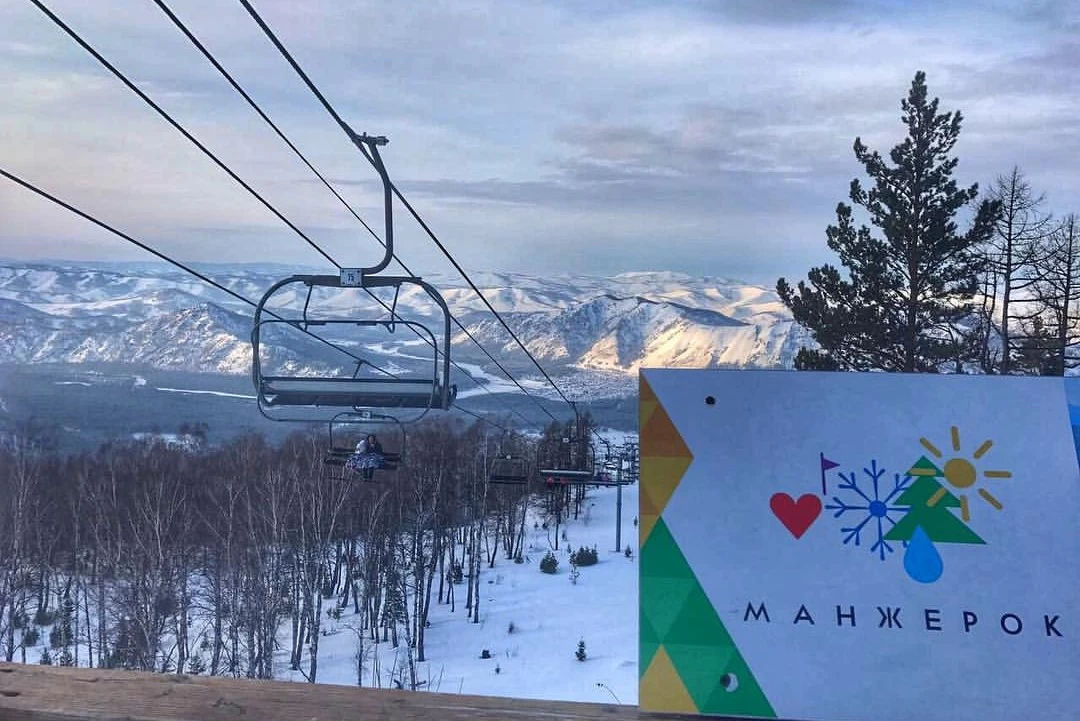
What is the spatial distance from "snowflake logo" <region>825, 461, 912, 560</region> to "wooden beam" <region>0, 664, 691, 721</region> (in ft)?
1.32

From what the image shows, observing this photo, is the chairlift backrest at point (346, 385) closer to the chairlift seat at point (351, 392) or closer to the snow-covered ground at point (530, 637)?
the chairlift seat at point (351, 392)

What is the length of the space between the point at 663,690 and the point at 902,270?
599 inches

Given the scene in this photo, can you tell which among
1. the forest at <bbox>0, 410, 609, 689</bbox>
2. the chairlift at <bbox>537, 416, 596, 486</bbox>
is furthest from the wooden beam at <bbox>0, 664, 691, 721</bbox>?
the forest at <bbox>0, 410, 609, 689</bbox>

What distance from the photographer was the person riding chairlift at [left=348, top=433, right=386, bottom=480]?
6.35 metres

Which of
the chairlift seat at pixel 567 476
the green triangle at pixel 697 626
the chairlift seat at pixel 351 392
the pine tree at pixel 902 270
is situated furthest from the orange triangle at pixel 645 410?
the pine tree at pixel 902 270

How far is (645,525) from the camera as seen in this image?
58.5 inches

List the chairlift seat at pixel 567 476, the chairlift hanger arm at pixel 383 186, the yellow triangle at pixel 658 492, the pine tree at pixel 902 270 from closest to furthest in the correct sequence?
1. the yellow triangle at pixel 658 492
2. the chairlift hanger arm at pixel 383 186
3. the chairlift seat at pixel 567 476
4. the pine tree at pixel 902 270

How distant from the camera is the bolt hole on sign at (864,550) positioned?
4.67 ft

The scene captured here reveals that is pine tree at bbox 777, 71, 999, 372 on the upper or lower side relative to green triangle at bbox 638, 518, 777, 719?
upper

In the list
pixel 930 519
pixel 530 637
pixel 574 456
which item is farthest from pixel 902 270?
pixel 930 519

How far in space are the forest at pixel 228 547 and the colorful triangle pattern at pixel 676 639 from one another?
33.9ft

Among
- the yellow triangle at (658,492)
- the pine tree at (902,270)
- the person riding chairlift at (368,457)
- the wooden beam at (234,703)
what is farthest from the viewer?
the pine tree at (902,270)

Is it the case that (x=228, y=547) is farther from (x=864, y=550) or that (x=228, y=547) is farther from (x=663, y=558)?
(x=864, y=550)

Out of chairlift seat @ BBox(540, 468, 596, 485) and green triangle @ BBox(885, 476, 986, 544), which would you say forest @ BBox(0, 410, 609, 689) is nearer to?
chairlift seat @ BBox(540, 468, 596, 485)
